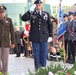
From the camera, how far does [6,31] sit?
9.00 metres

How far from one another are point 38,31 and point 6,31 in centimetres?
84

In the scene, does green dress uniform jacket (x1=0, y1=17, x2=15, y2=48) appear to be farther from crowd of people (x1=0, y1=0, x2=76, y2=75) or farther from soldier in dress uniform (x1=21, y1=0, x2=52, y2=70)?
soldier in dress uniform (x1=21, y1=0, x2=52, y2=70)

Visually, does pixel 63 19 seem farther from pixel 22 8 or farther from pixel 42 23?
pixel 22 8

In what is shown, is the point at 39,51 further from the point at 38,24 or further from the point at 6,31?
the point at 6,31

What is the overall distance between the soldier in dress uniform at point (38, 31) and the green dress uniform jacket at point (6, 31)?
50 cm

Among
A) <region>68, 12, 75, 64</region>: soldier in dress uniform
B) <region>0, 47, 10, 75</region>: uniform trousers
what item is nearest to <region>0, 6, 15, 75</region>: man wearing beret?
<region>0, 47, 10, 75</region>: uniform trousers

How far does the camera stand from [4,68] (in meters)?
9.09

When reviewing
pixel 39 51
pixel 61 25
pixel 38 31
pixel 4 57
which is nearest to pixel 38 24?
pixel 38 31

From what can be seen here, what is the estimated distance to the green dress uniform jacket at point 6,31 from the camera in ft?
29.3

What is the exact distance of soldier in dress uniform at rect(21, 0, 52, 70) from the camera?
9.34 m

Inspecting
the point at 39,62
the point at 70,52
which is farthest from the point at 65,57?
the point at 39,62

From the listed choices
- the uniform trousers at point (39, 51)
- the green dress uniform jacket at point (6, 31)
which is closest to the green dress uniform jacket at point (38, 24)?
the uniform trousers at point (39, 51)

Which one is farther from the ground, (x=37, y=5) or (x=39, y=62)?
(x=37, y=5)

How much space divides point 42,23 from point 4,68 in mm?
→ 1395
